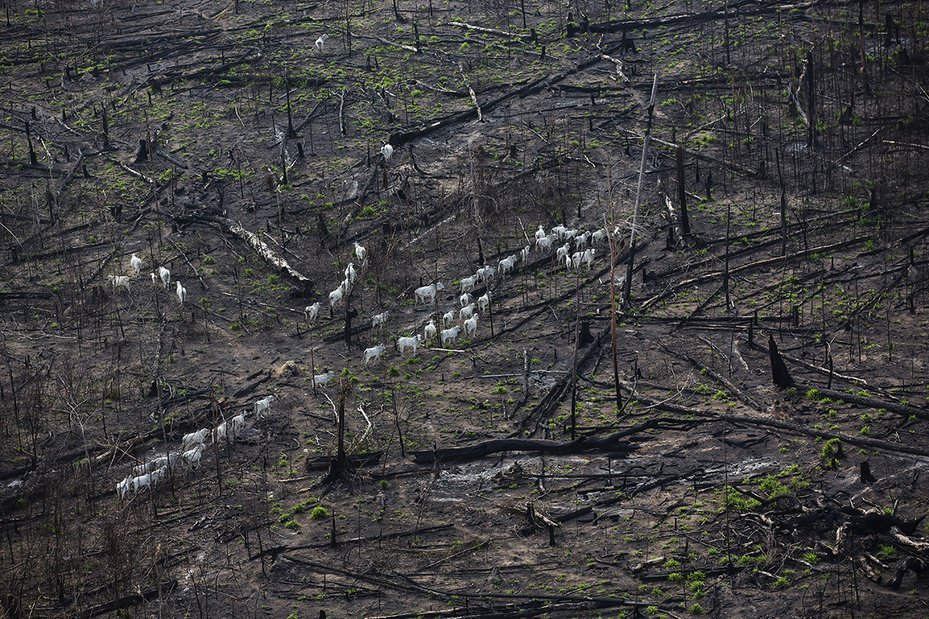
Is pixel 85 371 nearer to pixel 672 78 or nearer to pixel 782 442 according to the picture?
pixel 782 442

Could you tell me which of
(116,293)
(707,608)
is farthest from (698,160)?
(707,608)

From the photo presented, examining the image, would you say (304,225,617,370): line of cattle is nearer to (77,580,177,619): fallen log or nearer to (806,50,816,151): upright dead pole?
(77,580,177,619): fallen log

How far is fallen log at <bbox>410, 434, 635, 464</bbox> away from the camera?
26.2 metres

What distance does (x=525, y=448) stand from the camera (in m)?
26.4

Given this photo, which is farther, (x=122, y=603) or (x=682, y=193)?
(x=682, y=193)

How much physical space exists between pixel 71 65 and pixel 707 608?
37403 millimetres

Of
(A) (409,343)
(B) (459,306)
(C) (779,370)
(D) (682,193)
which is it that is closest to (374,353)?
(A) (409,343)

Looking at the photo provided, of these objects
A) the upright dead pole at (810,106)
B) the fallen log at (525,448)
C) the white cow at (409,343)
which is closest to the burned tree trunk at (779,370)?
the fallen log at (525,448)

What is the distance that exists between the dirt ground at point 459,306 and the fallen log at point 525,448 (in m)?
0.05

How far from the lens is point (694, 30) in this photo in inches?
1889

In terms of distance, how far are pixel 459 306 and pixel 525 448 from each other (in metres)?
7.55

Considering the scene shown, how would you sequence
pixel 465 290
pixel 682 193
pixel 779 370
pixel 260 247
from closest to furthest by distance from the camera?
pixel 779 370, pixel 465 290, pixel 682 193, pixel 260 247

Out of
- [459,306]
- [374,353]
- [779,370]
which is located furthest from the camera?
[459,306]

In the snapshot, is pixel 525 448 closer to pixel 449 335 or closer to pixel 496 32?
pixel 449 335
